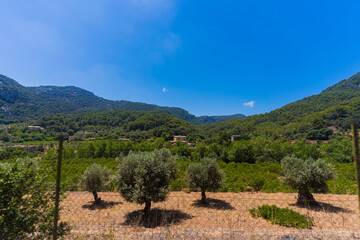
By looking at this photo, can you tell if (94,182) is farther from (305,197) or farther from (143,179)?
(305,197)

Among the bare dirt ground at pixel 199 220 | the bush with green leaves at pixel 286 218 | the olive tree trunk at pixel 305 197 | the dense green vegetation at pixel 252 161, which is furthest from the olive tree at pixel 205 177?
the olive tree trunk at pixel 305 197

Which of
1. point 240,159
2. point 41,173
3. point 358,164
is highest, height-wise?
point 358,164

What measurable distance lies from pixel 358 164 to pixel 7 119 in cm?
16165

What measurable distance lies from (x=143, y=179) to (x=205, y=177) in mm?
5070

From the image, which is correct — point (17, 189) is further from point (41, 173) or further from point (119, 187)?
point (119, 187)

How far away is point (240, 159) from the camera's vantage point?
40.1 m

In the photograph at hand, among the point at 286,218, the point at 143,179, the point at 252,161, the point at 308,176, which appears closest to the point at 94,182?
the point at 143,179

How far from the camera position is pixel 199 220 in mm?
8273

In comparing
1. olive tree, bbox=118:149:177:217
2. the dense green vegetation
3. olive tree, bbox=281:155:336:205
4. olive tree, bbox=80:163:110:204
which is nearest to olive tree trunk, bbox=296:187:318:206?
olive tree, bbox=281:155:336:205

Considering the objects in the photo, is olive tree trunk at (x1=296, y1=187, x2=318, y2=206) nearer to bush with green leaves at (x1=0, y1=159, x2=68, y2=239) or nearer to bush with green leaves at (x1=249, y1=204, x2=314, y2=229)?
bush with green leaves at (x1=249, y1=204, x2=314, y2=229)

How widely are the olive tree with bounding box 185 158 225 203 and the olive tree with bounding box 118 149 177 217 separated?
128 inches

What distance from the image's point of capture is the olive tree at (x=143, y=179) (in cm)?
776

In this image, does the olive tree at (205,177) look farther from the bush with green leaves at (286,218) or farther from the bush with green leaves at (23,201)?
the bush with green leaves at (23,201)

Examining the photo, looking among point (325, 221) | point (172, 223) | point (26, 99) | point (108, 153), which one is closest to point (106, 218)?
point (172, 223)
